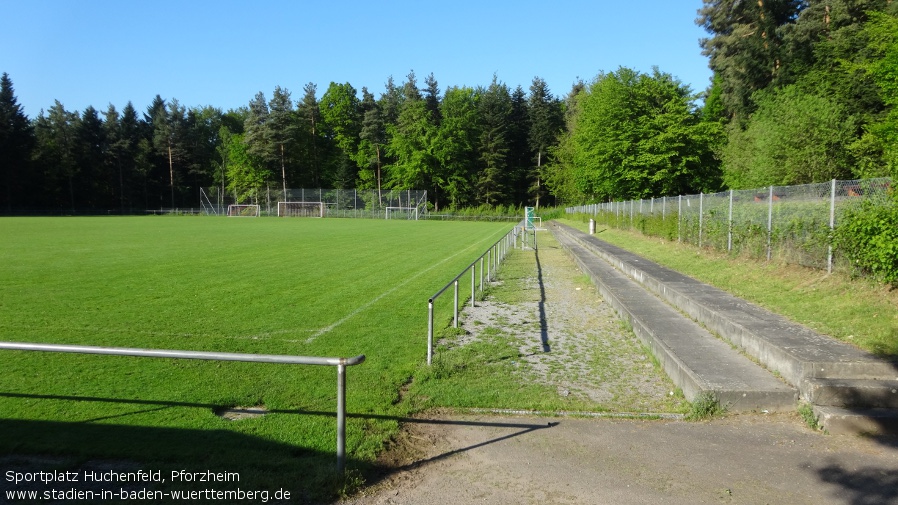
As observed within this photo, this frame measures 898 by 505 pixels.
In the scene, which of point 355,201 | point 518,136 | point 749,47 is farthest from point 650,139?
point 518,136

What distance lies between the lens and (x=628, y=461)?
436 cm

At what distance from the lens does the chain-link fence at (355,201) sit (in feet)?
241

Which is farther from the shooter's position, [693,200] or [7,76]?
[7,76]

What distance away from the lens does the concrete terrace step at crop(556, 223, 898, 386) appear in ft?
18.4

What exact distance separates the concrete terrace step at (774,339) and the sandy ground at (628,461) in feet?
2.45

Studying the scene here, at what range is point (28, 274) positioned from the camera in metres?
14.2

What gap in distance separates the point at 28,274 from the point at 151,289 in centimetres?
437

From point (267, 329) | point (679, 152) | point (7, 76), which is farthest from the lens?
point (7, 76)

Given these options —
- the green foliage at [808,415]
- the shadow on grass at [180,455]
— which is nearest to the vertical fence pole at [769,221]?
the green foliage at [808,415]

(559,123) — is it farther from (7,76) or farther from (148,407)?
(148,407)

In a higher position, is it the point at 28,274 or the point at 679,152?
the point at 679,152

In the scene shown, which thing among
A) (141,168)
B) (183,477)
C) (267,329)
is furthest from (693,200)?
(141,168)

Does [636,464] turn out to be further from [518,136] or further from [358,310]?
[518,136]

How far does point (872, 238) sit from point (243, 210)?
79.3 meters
